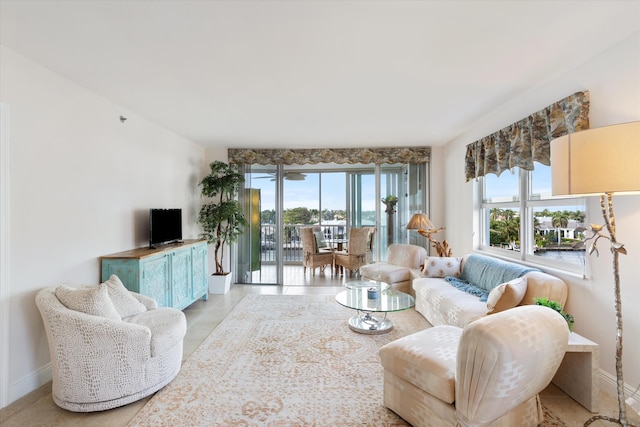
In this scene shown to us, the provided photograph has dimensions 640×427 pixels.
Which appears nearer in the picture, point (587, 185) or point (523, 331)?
point (523, 331)

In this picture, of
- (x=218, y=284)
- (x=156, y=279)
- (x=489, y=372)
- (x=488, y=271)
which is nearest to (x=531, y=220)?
(x=488, y=271)

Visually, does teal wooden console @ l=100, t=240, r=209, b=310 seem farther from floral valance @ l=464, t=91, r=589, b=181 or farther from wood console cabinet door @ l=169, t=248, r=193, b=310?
floral valance @ l=464, t=91, r=589, b=181

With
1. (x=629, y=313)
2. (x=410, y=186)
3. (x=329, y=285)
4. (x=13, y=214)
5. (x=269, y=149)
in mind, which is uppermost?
(x=269, y=149)

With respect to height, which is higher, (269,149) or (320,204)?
(269,149)

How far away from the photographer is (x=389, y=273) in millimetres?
4129

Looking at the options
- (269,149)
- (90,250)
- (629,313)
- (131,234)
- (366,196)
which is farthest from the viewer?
(366,196)

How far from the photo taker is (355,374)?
238 cm

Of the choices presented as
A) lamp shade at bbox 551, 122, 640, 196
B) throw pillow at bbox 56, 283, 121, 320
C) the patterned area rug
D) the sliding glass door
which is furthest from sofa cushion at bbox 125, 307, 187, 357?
the sliding glass door

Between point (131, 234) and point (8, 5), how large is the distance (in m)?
2.28

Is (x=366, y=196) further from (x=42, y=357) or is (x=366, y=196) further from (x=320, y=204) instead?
(x=42, y=357)

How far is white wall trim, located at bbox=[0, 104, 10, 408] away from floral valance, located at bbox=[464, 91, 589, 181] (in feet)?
13.8

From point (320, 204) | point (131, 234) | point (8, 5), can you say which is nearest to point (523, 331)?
point (8, 5)

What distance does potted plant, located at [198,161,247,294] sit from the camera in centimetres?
467

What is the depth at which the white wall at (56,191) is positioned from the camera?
2102 millimetres
